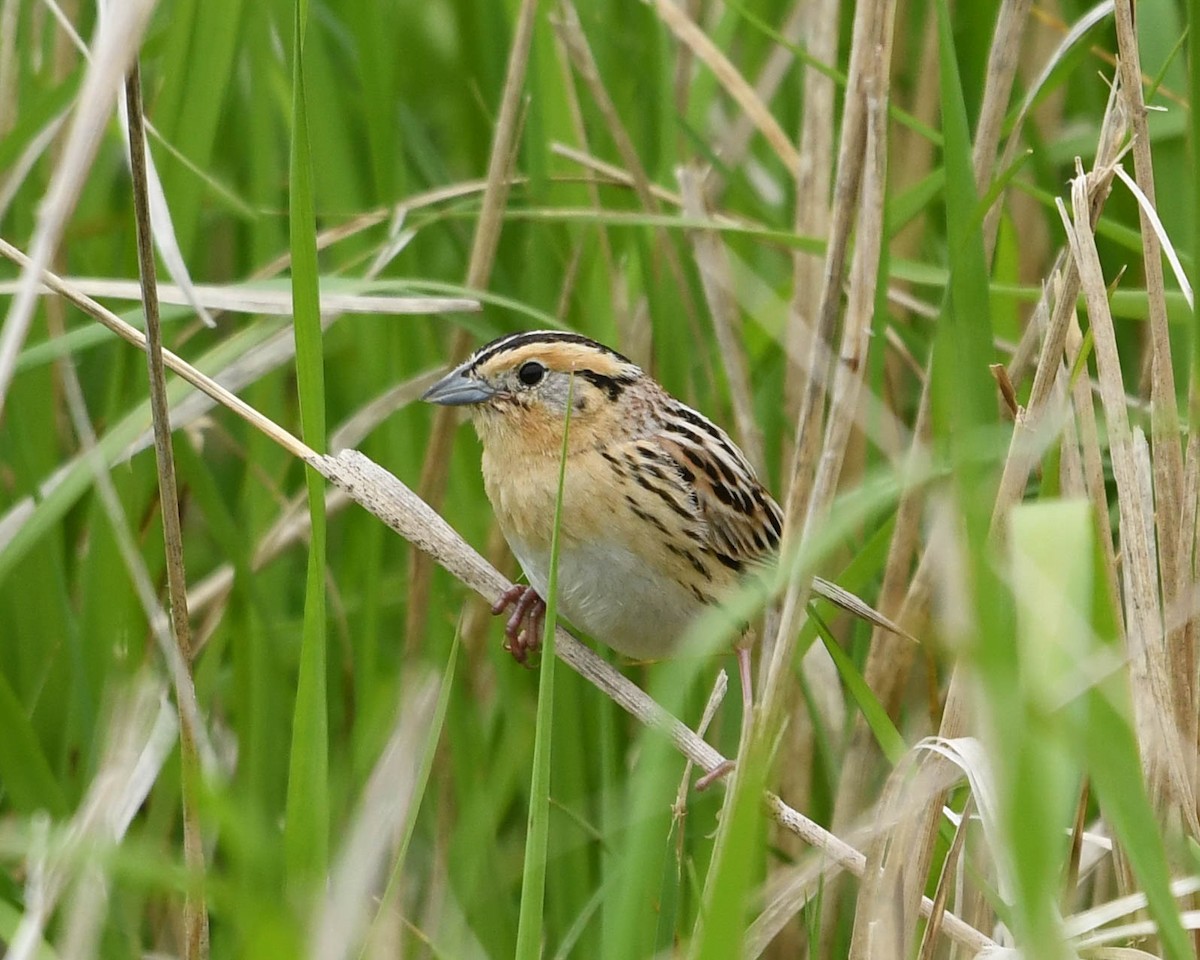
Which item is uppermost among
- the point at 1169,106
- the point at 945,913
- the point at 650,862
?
the point at 1169,106

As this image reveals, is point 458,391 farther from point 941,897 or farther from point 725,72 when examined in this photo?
point 941,897

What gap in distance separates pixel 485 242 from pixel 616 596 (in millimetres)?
688

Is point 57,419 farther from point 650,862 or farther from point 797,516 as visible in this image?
point 650,862

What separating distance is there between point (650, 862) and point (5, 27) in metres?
2.23

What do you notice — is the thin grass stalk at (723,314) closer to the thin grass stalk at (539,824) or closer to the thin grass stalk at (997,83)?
the thin grass stalk at (997,83)

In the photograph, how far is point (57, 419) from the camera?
3.25 m

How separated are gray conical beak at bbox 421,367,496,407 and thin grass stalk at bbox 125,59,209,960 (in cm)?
80

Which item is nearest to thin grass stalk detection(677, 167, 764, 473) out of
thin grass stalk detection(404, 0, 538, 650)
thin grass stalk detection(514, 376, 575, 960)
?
thin grass stalk detection(404, 0, 538, 650)

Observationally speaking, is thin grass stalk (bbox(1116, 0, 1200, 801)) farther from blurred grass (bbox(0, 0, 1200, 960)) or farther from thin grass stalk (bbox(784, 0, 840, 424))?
thin grass stalk (bbox(784, 0, 840, 424))

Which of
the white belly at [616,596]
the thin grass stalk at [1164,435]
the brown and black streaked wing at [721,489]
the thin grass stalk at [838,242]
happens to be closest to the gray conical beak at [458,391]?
the white belly at [616,596]

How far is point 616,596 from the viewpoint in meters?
2.77

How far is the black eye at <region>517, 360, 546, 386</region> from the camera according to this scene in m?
2.88

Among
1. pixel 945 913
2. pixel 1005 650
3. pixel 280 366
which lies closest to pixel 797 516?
pixel 945 913

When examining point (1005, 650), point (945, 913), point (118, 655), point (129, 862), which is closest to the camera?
point (1005, 650)
